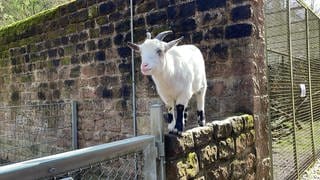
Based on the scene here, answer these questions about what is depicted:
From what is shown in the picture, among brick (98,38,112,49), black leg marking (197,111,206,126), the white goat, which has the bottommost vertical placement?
black leg marking (197,111,206,126)

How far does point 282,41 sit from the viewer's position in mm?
4965

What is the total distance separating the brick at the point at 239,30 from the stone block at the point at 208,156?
1593 millimetres

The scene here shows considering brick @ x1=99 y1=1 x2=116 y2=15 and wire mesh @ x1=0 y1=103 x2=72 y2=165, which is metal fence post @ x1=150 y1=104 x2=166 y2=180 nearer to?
brick @ x1=99 y1=1 x2=116 y2=15

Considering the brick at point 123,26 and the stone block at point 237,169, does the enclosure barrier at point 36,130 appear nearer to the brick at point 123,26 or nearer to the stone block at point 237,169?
the brick at point 123,26

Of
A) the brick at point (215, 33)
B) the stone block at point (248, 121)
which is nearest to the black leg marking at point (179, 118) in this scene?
the stone block at point (248, 121)

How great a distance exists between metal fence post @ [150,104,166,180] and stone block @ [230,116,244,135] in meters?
1.29

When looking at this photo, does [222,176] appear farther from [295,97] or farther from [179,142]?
[295,97]

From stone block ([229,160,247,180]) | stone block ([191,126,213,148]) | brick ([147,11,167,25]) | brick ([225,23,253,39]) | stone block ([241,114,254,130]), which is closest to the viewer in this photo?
stone block ([191,126,213,148])

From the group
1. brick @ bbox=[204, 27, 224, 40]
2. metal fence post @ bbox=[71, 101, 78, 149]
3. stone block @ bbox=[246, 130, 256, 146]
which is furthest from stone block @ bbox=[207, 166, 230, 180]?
metal fence post @ bbox=[71, 101, 78, 149]

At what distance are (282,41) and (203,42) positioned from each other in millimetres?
1154

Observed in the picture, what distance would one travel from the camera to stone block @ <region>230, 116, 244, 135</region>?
3.59 metres

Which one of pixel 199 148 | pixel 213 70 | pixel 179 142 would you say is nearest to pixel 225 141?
pixel 199 148

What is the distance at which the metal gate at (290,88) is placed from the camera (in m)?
4.60

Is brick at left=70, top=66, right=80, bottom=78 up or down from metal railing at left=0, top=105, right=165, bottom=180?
up
